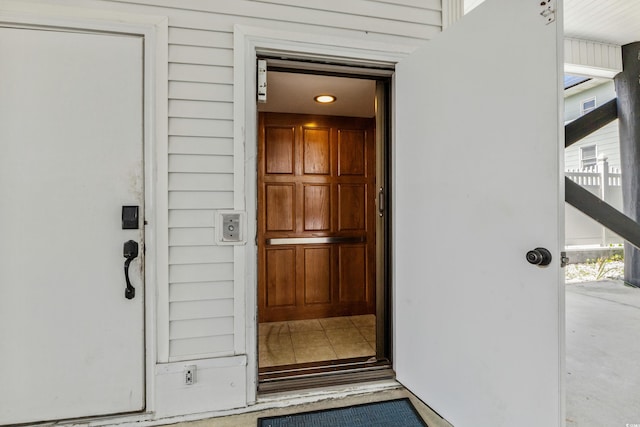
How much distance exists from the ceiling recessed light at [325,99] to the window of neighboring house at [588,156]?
24.5 ft

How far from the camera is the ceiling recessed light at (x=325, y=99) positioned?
2709 mm

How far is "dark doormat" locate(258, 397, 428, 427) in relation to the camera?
1537 mm

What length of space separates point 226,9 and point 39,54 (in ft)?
3.01

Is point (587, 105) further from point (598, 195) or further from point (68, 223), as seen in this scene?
point (68, 223)

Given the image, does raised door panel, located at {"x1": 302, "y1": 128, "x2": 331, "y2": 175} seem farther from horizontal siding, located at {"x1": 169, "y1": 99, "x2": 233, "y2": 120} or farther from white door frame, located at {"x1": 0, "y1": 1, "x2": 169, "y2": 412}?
white door frame, located at {"x1": 0, "y1": 1, "x2": 169, "y2": 412}

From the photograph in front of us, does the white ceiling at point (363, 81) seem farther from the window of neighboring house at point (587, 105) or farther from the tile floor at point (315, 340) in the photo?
the window of neighboring house at point (587, 105)

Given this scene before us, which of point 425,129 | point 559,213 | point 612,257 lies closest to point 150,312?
point 425,129

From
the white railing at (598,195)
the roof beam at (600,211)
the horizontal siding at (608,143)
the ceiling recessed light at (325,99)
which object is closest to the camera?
the roof beam at (600,211)

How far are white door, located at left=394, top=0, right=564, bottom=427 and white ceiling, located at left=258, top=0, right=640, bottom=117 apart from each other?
0.79 metres

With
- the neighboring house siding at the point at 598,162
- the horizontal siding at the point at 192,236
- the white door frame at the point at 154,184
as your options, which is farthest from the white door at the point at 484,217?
the neighboring house siding at the point at 598,162

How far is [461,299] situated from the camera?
56.7 inches

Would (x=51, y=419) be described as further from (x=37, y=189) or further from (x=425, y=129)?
(x=425, y=129)

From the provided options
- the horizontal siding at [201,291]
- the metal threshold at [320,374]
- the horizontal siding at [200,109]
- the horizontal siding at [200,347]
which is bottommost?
the metal threshold at [320,374]

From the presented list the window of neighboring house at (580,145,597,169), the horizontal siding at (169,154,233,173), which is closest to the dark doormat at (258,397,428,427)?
the horizontal siding at (169,154,233,173)
